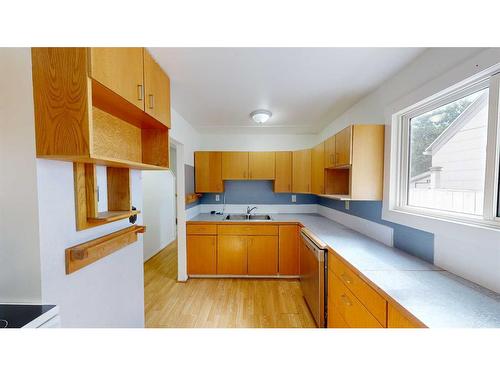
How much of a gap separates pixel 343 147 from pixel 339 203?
3.48ft

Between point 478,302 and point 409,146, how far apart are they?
45.3 inches

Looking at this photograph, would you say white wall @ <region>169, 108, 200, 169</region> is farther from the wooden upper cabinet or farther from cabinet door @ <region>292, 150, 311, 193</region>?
cabinet door @ <region>292, 150, 311, 193</region>

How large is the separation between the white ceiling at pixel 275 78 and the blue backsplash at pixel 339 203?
3.79ft

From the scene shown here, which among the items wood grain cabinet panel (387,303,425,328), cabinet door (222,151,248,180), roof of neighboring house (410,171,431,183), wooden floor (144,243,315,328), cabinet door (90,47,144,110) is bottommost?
wooden floor (144,243,315,328)

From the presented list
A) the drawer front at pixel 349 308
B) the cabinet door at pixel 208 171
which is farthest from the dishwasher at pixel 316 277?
the cabinet door at pixel 208 171

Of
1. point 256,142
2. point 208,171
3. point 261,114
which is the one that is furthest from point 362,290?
point 256,142

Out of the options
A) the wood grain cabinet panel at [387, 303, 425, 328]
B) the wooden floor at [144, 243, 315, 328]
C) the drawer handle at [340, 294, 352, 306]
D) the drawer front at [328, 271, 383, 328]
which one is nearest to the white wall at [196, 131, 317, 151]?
the wooden floor at [144, 243, 315, 328]

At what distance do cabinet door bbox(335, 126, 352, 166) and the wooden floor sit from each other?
1.63m

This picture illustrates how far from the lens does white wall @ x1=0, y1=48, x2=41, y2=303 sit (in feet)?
2.39

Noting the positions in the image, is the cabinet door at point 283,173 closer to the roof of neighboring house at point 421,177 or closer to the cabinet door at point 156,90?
the roof of neighboring house at point 421,177

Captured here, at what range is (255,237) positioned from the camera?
2.76 m

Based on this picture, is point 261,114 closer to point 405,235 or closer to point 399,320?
point 405,235
